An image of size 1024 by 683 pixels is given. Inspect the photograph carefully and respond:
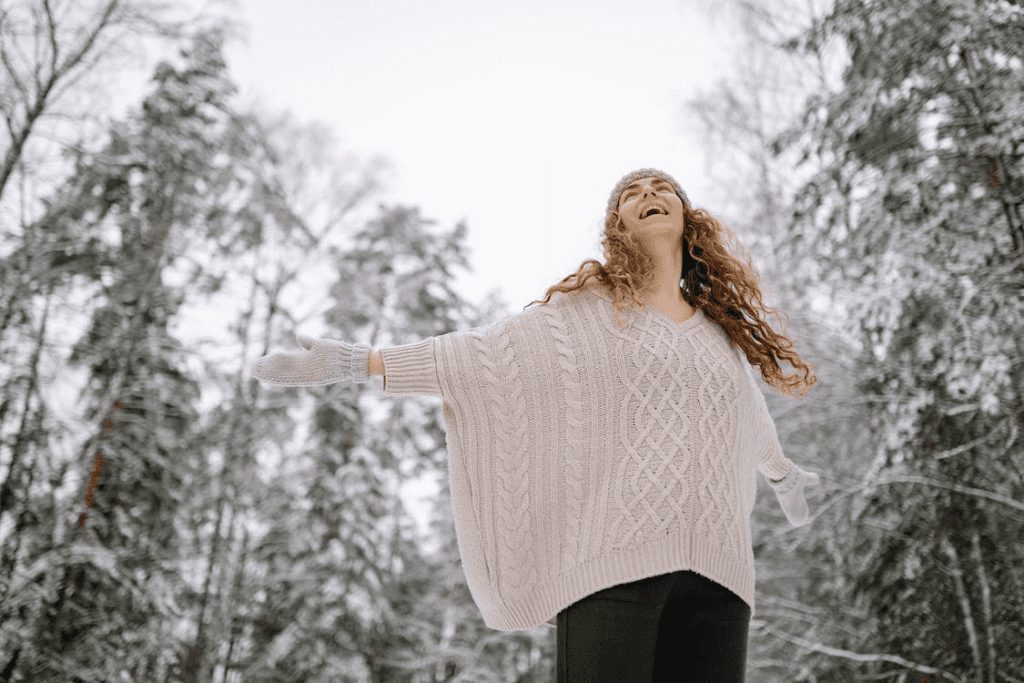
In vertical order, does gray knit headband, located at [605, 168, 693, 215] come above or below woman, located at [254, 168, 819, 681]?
A: above

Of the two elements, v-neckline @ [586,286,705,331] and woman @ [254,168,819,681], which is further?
v-neckline @ [586,286,705,331]

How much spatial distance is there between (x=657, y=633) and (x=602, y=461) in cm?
33

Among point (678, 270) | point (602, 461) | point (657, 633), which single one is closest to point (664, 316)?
point (678, 270)

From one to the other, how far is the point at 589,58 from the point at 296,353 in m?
11.5

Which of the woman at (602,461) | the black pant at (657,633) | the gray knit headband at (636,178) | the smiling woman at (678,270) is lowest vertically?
the black pant at (657,633)

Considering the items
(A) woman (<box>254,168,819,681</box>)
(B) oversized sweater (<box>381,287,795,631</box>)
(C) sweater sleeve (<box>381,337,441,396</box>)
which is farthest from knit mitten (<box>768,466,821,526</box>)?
(C) sweater sleeve (<box>381,337,441,396</box>)

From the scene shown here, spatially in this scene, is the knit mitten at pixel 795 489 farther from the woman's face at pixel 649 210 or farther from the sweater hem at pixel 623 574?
the woman's face at pixel 649 210

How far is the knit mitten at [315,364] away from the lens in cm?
154

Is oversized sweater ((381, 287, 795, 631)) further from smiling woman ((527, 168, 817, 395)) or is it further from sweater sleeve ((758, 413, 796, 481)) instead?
sweater sleeve ((758, 413, 796, 481))

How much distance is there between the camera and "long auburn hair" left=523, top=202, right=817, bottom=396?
1.76 metres

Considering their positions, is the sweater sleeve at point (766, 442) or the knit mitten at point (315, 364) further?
the sweater sleeve at point (766, 442)

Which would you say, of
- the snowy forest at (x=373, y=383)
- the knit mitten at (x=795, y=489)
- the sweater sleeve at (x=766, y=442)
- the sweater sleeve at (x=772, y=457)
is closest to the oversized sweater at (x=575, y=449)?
the sweater sleeve at (x=766, y=442)

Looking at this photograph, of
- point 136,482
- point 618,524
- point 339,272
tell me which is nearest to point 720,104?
point 339,272

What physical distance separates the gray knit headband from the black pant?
0.90m
